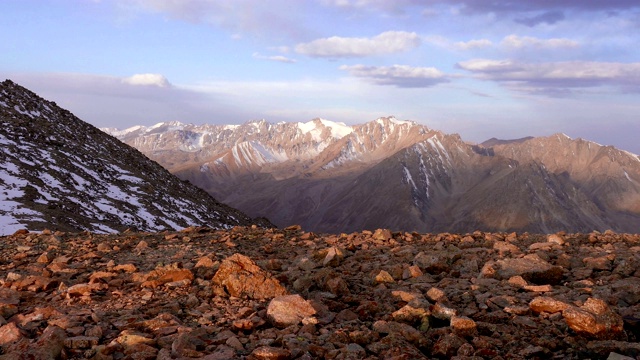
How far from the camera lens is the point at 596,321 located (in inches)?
316

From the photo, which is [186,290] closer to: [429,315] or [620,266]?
[429,315]

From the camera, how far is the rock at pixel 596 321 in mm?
7953

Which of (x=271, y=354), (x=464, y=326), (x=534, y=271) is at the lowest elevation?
(x=271, y=354)

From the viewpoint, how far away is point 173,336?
8180mm

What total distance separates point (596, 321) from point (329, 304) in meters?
4.95

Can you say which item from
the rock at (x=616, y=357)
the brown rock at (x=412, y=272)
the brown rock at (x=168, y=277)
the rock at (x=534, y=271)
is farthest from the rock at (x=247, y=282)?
the rock at (x=616, y=357)

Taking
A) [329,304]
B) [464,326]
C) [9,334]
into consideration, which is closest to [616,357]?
[464,326]

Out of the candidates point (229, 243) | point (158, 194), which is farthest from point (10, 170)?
point (229, 243)

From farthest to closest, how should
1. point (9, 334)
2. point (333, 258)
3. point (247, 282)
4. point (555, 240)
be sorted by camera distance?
point (555, 240) → point (333, 258) → point (247, 282) → point (9, 334)

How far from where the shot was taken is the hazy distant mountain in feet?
152

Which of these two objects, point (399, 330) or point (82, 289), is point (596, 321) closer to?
point (399, 330)

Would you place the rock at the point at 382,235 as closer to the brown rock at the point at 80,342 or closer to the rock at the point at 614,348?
the rock at the point at 614,348

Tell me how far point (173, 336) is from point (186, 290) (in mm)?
2864

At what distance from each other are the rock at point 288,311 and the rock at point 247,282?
1.18 metres
